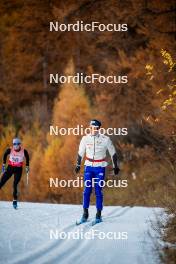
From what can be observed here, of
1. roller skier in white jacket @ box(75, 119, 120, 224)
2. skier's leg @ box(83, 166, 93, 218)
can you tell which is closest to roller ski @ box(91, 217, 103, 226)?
roller skier in white jacket @ box(75, 119, 120, 224)

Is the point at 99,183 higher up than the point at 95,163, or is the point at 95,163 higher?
the point at 95,163

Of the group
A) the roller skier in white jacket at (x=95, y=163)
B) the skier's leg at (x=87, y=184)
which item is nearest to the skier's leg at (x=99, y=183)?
the roller skier in white jacket at (x=95, y=163)

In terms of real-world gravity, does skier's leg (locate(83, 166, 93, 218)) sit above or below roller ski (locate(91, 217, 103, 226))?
above

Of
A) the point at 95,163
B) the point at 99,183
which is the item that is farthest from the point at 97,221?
the point at 95,163

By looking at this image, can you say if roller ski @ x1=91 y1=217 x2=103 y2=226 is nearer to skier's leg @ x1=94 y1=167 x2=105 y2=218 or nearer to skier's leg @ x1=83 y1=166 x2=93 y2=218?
skier's leg @ x1=94 y1=167 x2=105 y2=218

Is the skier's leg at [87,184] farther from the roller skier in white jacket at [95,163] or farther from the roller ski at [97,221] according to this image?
the roller ski at [97,221]

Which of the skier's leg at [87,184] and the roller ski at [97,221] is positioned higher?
the skier's leg at [87,184]

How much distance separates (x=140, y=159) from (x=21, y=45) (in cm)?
1414

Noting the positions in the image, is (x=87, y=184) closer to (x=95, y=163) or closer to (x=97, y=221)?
(x=95, y=163)

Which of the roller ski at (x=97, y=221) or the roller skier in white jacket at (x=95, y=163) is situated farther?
the roller skier in white jacket at (x=95, y=163)

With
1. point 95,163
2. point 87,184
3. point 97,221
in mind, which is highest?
point 95,163

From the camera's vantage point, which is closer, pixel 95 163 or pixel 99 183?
pixel 99 183

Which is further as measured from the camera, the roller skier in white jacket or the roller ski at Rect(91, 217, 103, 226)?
the roller skier in white jacket

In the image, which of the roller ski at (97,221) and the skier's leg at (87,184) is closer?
the roller ski at (97,221)
